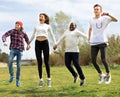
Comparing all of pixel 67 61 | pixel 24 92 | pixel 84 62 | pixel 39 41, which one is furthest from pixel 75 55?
pixel 84 62

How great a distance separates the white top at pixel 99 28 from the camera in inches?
466

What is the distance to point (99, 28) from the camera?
11.9m

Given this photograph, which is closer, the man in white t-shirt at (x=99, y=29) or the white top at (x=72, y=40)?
the man in white t-shirt at (x=99, y=29)

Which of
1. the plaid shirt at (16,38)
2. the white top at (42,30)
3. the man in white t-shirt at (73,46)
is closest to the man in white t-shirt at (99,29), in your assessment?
the man in white t-shirt at (73,46)

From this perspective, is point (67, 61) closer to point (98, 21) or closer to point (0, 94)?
point (98, 21)

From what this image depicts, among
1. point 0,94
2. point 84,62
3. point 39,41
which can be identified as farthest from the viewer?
point 84,62

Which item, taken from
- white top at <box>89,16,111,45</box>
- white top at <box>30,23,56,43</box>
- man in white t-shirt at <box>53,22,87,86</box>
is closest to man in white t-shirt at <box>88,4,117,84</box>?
white top at <box>89,16,111,45</box>

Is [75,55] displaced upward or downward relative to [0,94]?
upward

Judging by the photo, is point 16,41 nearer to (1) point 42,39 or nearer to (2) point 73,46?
(1) point 42,39

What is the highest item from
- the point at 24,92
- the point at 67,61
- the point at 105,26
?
the point at 105,26

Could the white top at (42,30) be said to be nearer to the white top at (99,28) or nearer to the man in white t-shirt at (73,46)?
the man in white t-shirt at (73,46)

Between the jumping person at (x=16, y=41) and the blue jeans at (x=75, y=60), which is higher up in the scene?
the jumping person at (x=16, y=41)

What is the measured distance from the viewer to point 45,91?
1162cm

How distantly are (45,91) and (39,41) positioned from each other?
1.65 m
